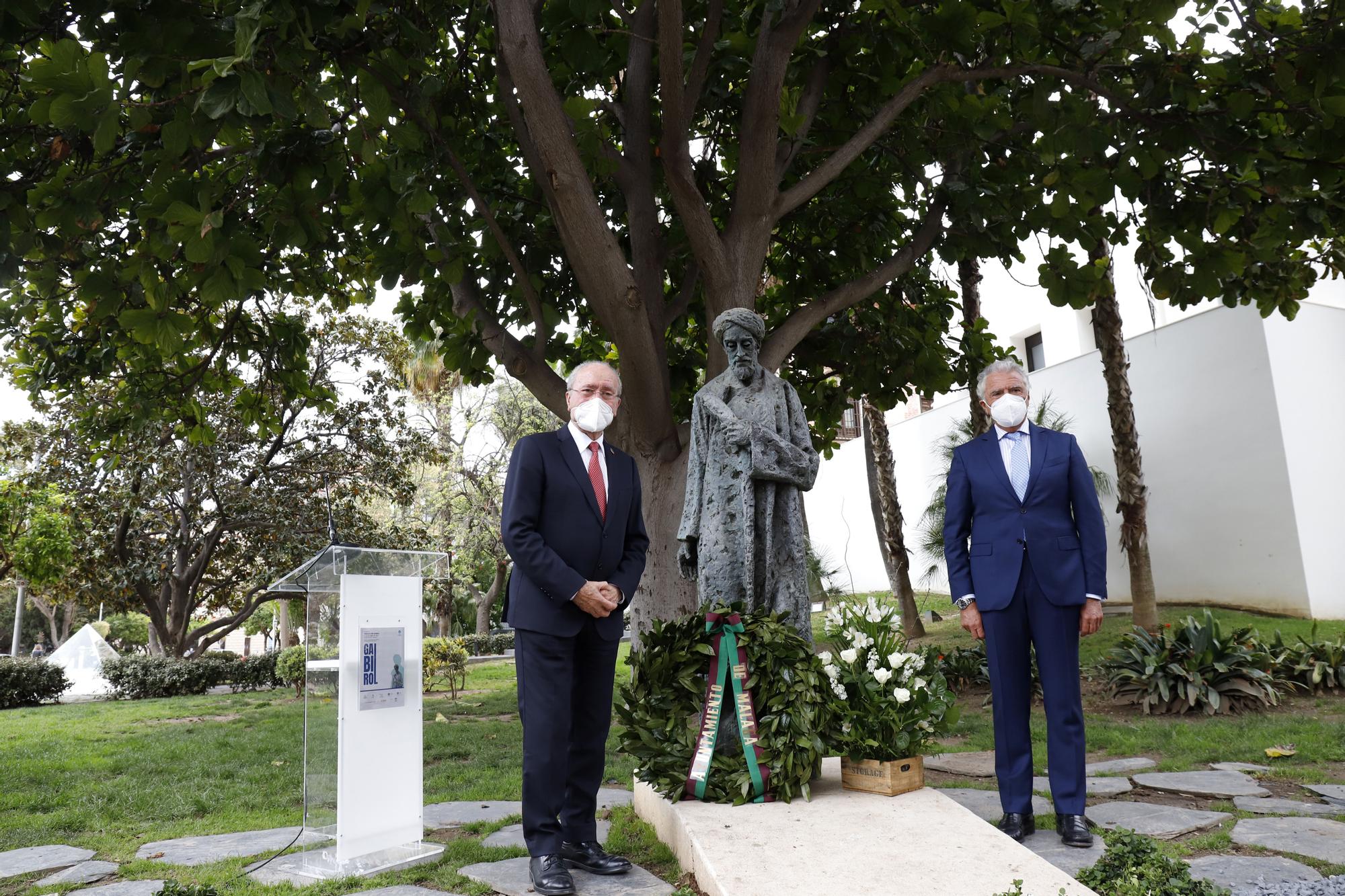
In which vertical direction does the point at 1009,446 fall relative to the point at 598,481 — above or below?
above

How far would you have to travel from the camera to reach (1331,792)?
17.8 feet

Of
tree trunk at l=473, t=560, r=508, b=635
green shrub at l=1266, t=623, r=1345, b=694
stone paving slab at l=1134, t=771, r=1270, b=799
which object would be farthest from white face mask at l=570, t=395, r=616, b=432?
tree trunk at l=473, t=560, r=508, b=635

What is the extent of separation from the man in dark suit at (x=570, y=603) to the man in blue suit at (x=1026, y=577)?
177cm

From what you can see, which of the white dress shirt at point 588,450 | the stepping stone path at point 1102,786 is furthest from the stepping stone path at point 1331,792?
the white dress shirt at point 588,450

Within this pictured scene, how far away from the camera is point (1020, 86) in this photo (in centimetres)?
714

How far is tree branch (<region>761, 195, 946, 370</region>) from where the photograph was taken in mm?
7637

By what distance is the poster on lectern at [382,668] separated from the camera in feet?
15.0

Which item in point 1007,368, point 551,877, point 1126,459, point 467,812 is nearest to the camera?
point 551,877

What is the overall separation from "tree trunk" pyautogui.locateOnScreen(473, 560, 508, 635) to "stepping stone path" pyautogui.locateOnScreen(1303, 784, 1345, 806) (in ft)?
80.3

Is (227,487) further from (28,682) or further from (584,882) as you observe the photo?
(584,882)

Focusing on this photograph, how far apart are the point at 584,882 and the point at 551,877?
276mm

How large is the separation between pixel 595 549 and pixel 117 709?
44.1ft

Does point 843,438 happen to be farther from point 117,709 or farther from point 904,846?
point 904,846

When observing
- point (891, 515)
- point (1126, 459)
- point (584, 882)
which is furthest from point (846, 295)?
point (891, 515)
